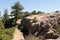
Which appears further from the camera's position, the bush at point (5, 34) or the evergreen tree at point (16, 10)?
the evergreen tree at point (16, 10)

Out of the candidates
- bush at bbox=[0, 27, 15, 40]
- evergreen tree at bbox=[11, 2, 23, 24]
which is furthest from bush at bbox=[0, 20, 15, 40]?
evergreen tree at bbox=[11, 2, 23, 24]

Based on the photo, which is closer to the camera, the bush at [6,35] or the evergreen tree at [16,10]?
the bush at [6,35]

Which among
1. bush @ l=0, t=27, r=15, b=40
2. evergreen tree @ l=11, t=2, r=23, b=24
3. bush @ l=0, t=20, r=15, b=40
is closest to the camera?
bush @ l=0, t=27, r=15, b=40

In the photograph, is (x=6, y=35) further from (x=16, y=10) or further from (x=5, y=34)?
(x=16, y=10)

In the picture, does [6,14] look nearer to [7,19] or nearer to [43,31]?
[7,19]

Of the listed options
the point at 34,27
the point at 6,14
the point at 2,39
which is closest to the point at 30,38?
the point at 2,39

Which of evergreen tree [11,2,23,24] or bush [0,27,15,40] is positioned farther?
evergreen tree [11,2,23,24]

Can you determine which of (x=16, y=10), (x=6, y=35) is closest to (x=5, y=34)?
(x=6, y=35)

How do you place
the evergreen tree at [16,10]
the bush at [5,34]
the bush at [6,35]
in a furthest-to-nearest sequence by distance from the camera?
the evergreen tree at [16,10] < the bush at [5,34] < the bush at [6,35]

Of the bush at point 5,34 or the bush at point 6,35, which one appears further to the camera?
the bush at point 5,34

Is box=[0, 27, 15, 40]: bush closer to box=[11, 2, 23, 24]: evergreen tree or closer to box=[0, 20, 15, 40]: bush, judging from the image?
box=[0, 20, 15, 40]: bush

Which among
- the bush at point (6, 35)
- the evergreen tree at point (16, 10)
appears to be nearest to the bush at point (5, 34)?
the bush at point (6, 35)

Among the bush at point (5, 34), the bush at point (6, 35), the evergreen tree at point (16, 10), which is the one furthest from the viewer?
the evergreen tree at point (16, 10)

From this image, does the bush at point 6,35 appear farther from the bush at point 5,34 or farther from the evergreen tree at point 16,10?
the evergreen tree at point 16,10
